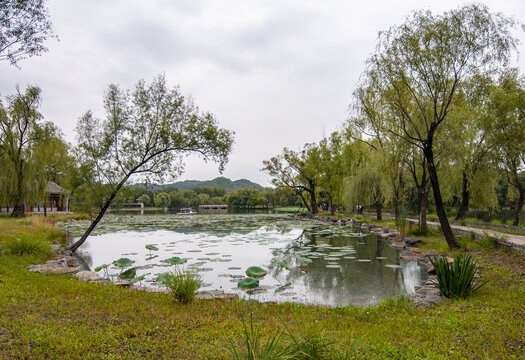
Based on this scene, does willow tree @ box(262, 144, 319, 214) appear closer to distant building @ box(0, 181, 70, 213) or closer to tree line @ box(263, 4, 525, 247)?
tree line @ box(263, 4, 525, 247)

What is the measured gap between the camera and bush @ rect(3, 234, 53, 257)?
8320 millimetres

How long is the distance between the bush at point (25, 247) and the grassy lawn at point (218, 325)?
3156 millimetres

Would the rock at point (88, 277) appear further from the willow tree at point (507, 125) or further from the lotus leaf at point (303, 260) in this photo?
the willow tree at point (507, 125)

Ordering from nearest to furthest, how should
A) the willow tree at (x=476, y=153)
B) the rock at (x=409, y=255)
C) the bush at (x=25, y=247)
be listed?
the bush at (x=25, y=247) < the rock at (x=409, y=255) < the willow tree at (x=476, y=153)

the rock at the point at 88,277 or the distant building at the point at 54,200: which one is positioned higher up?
the distant building at the point at 54,200

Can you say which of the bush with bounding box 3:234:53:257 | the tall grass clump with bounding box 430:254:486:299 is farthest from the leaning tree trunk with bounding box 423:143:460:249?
the bush with bounding box 3:234:53:257

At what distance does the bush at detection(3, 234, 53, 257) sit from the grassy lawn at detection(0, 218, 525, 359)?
3156 mm

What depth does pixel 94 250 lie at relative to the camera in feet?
41.6

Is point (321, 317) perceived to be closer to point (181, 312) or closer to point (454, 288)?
point (181, 312)

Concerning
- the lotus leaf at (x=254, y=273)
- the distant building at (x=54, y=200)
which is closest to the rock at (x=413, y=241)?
the lotus leaf at (x=254, y=273)

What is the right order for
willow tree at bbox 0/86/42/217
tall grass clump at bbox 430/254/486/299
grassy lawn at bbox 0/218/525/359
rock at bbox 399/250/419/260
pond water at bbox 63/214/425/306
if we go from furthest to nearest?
willow tree at bbox 0/86/42/217, rock at bbox 399/250/419/260, pond water at bbox 63/214/425/306, tall grass clump at bbox 430/254/486/299, grassy lawn at bbox 0/218/525/359

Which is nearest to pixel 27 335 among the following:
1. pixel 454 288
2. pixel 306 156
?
pixel 454 288

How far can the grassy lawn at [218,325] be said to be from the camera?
117 inches

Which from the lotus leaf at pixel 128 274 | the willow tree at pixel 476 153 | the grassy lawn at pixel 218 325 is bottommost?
the lotus leaf at pixel 128 274
